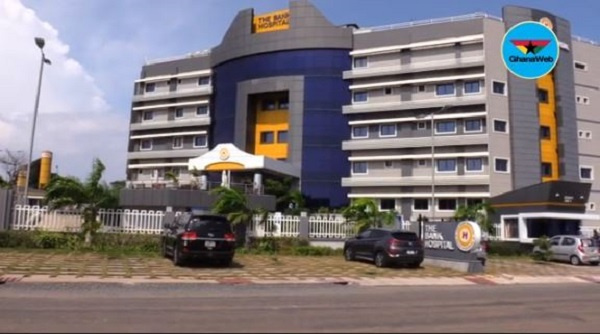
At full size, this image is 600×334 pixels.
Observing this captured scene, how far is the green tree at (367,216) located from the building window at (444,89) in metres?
30.6

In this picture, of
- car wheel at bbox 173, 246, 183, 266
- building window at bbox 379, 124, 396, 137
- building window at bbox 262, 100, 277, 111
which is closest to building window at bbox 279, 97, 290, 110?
building window at bbox 262, 100, 277, 111

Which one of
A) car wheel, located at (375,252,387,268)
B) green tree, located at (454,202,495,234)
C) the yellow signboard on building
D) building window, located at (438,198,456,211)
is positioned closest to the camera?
car wheel, located at (375,252,387,268)

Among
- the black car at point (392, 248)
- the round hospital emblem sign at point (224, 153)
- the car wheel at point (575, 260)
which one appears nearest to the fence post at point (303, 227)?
the black car at point (392, 248)

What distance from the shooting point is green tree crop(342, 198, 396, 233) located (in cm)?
2997

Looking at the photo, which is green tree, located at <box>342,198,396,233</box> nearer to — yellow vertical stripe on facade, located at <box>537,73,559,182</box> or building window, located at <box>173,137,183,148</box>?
yellow vertical stripe on facade, located at <box>537,73,559,182</box>

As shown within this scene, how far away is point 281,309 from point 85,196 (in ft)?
56.0

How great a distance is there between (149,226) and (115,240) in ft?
7.72

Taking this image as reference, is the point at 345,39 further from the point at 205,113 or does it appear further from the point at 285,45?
the point at 205,113

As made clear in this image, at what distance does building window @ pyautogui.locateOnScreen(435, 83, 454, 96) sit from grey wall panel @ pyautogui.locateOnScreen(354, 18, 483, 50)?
4896mm

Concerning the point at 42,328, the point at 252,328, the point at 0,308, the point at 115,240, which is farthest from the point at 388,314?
the point at 115,240

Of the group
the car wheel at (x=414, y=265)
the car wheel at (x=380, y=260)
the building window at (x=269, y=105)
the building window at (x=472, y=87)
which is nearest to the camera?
the car wheel at (x=380, y=260)

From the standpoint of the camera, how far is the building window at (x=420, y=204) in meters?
56.7

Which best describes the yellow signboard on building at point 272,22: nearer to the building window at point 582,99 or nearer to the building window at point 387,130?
the building window at point 387,130

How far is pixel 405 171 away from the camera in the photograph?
190 feet
